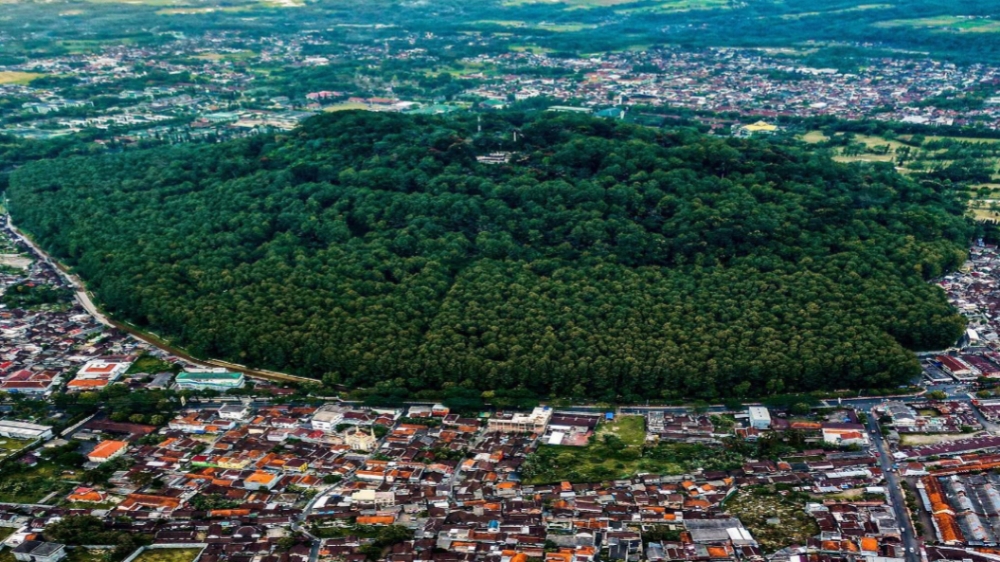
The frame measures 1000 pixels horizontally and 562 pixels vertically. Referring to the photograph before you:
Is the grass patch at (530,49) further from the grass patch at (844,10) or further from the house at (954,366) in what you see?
the house at (954,366)

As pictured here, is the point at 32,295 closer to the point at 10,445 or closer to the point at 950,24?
the point at 10,445

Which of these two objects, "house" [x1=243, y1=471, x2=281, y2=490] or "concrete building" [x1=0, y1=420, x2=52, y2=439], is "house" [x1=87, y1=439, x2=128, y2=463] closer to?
"concrete building" [x1=0, y1=420, x2=52, y2=439]

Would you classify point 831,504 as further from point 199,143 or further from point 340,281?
point 199,143

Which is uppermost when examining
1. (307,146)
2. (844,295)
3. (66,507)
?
(307,146)

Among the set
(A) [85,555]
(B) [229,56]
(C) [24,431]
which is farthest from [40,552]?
(B) [229,56]

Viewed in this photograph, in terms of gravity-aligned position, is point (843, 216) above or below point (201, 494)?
above

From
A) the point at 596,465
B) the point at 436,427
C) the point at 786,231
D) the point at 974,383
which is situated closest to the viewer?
the point at 596,465

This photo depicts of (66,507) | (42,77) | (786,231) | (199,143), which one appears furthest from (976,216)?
(42,77)
